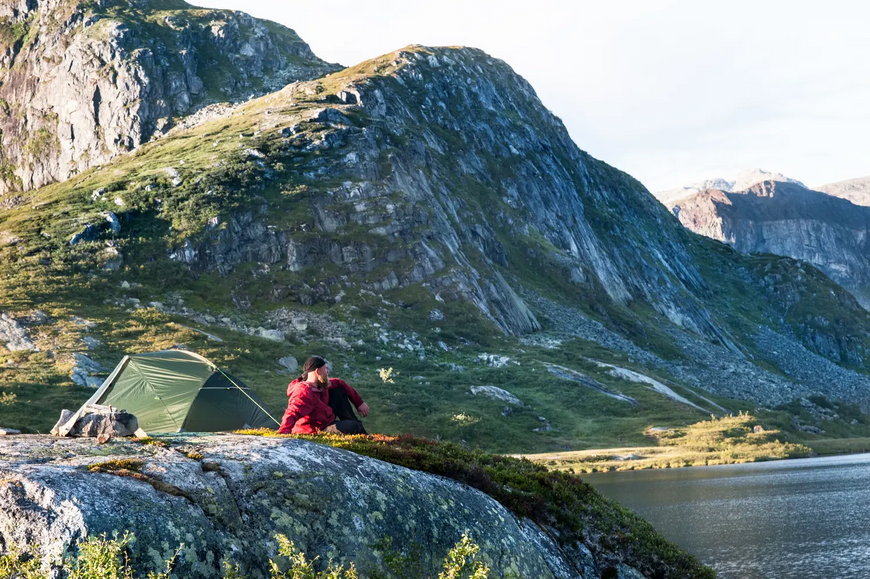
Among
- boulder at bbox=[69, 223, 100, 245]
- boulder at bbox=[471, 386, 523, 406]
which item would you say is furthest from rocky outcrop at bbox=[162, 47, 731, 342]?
boulder at bbox=[471, 386, 523, 406]

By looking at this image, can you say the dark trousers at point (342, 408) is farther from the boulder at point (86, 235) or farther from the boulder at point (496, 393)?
the boulder at point (86, 235)

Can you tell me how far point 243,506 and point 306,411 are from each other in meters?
6.89

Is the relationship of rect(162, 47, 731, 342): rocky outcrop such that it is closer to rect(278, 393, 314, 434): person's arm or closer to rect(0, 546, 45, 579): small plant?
rect(278, 393, 314, 434): person's arm

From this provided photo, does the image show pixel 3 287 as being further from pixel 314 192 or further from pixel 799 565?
pixel 799 565

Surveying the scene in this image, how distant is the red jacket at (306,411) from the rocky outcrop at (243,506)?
3137mm

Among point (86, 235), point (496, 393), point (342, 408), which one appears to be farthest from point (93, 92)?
point (342, 408)

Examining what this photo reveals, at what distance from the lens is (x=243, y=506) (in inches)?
490

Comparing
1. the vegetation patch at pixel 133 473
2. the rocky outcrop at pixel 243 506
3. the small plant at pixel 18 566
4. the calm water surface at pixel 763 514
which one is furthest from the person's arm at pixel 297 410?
the calm water surface at pixel 763 514

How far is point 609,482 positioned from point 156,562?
206 ft

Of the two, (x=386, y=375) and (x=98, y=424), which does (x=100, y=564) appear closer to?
(x=98, y=424)

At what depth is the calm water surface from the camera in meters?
30.7

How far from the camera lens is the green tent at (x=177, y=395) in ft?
90.8

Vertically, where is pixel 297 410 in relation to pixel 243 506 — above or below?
above

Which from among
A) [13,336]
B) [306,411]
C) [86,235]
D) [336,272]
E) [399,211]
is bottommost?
[306,411]
